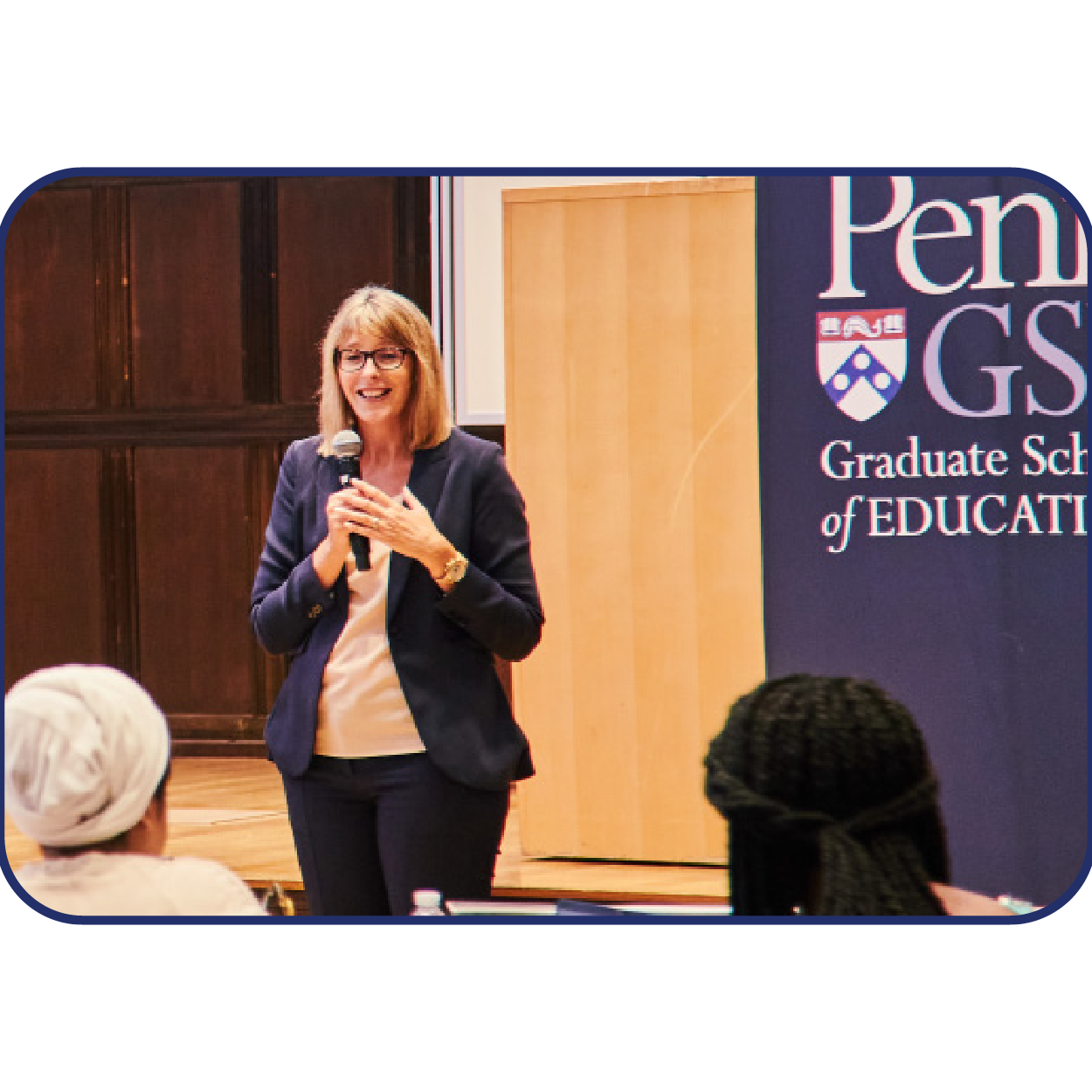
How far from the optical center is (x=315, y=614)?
2955 mm

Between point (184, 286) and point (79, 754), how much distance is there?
3.17 feet

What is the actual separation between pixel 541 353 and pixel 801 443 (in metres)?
0.52

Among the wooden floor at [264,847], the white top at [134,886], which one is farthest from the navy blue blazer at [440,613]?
the white top at [134,886]

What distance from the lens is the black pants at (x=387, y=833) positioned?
9.48 feet

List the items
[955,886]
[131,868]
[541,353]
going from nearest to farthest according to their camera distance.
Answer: [131,868], [955,886], [541,353]

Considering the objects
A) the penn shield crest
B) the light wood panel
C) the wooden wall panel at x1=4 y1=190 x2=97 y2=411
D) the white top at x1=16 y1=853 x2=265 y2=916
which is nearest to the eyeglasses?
the light wood panel

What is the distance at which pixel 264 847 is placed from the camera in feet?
10.1

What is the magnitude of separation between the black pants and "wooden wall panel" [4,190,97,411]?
2.87 feet

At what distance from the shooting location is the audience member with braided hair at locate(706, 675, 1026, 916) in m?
2.60

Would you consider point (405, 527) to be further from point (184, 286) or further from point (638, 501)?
point (184, 286)

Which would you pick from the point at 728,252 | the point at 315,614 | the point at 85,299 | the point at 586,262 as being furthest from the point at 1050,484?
the point at 85,299

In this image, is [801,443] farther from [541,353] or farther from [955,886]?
[955,886]

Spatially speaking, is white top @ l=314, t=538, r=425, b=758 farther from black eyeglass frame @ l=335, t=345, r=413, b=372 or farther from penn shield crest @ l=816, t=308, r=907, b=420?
penn shield crest @ l=816, t=308, r=907, b=420

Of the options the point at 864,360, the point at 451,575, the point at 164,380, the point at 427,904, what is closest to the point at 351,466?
the point at 451,575
